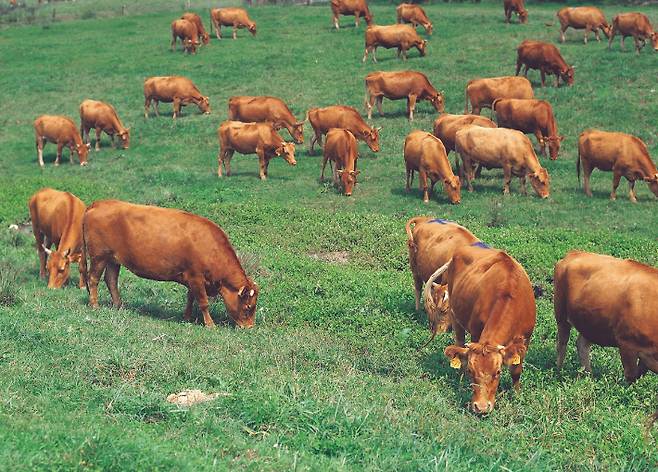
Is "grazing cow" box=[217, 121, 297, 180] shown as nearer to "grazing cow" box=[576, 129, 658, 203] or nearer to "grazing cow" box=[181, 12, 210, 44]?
"grazing cow" box=[576, 129, 658, 203]

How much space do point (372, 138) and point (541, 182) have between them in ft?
20.0

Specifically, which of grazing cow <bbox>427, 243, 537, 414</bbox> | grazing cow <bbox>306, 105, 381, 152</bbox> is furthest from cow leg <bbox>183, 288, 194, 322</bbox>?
grazing cow <bbox>306, 105, 381, 152</bbox>

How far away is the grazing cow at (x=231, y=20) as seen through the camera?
137ft

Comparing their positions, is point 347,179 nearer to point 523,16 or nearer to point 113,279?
point 113,279

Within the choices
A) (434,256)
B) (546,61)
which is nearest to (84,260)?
(434,256)

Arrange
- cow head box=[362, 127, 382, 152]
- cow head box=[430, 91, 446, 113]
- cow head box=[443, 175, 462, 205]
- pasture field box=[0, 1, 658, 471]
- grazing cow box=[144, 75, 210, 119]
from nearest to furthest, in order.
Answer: pasture field box=[0, 1, 658, 471]
cow head box=[443, 175, 462, 205]
cow head box=[362, 127, 382, 152]
cow head box=[430, 91, 446, 113]
grazing cow box=[144, 75, 210, 119]

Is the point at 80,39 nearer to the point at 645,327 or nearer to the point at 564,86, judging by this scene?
the point at 564,86

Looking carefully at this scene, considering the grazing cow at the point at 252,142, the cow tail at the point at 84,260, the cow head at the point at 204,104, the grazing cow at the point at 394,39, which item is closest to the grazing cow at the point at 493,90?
the grazing cow at the point at 252,142

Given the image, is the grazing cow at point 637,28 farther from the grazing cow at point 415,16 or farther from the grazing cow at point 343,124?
the grazing cow at point 343,124

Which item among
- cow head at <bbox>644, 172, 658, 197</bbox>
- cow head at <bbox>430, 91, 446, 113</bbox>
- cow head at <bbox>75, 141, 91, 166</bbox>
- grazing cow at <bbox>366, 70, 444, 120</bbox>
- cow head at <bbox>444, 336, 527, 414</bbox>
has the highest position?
cow head at <bbox>444, 336, 527, 414</bbox>

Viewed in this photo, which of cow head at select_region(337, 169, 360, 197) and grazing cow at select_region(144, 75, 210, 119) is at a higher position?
grazing cow at select_region(144, 75, 210, 119)

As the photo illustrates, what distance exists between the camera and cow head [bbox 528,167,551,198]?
21.6 metres

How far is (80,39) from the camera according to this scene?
4394 centimetres

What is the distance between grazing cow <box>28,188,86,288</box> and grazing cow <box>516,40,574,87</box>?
18.9m
